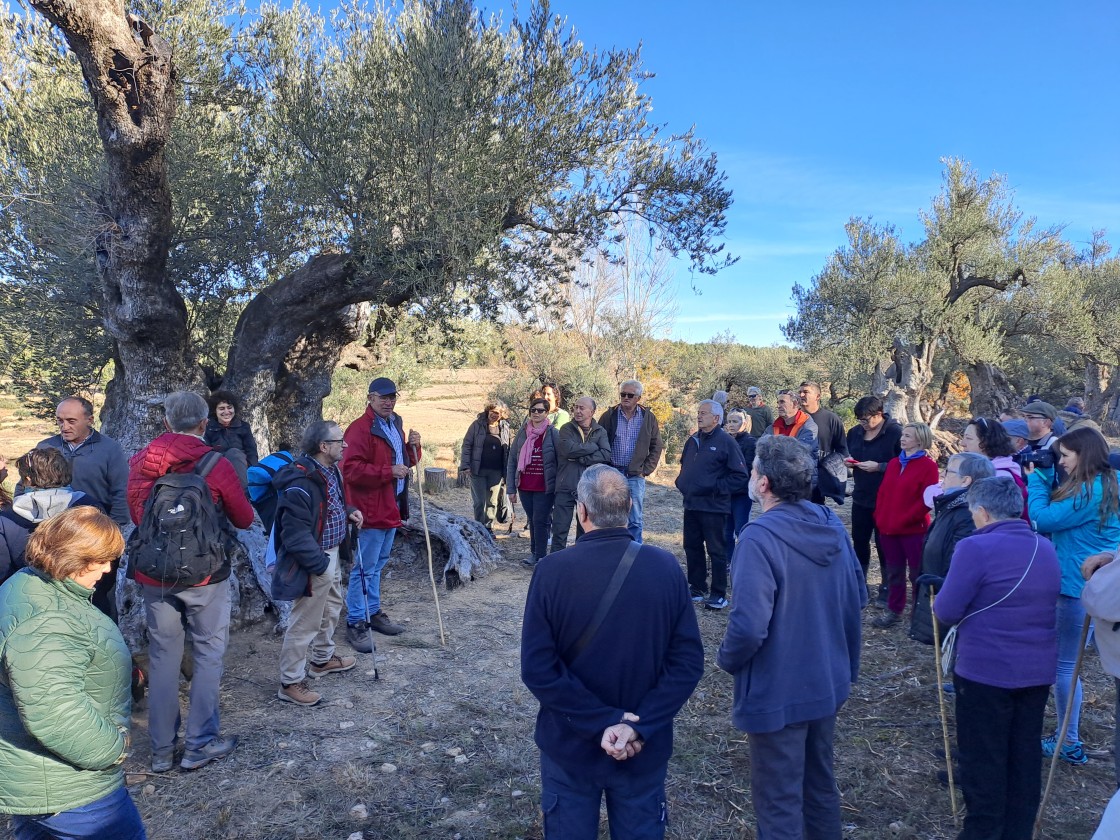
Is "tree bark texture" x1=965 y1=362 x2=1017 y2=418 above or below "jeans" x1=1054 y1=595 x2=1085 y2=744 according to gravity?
above

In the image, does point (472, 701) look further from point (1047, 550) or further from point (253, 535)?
point (1047, 550)

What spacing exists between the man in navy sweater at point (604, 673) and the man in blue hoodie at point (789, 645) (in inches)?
14.5

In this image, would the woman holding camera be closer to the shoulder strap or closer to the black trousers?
the black trousers

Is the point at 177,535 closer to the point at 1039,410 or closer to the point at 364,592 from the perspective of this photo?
the point at 364,592

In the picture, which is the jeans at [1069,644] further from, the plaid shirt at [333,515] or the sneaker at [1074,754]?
the plaid shirt at [333,515]

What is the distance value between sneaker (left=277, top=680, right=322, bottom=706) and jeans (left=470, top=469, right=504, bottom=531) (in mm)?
4508

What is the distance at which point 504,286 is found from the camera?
7.84m

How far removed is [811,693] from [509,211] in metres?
6.38

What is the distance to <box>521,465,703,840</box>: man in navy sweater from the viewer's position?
2346mm

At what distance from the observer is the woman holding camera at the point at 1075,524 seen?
12.8ft

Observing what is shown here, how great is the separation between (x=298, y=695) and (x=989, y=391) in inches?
862

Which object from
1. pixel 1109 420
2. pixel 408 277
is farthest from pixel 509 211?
pixel 1109 420

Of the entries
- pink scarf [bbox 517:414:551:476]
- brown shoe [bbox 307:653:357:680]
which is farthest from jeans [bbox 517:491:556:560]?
brown shoe [bbox 307:653:357:680]

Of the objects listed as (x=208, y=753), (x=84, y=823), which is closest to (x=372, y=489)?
(x=208, y=753)
